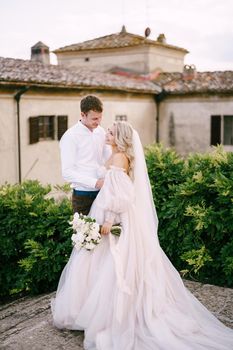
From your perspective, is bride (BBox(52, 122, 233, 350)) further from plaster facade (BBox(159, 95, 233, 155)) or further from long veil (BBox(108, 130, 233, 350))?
plaster facade (BBox(159, 95, 233, 155))

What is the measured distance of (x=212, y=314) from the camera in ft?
14.8

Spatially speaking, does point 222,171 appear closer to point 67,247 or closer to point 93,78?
point 67,247

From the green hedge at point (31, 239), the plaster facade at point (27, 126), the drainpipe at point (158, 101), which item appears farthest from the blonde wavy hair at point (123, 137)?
the drainpipe at point (158, 101)

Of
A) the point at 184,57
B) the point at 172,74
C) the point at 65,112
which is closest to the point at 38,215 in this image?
the point at 65,112

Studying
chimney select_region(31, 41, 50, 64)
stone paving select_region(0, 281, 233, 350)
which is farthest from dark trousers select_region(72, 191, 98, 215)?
chimney select_region(31, 41, 50, 64)

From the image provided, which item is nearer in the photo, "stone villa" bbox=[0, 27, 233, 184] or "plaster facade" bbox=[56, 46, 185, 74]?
"stone villa" bbox=[0, 27, 233, 184]

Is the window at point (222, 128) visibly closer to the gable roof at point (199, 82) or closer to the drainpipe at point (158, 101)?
the gable roof at point (199, 82)

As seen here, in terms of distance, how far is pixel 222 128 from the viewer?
64.1 ft

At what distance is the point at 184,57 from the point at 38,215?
76.1ft

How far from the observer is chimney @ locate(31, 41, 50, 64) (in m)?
22.5

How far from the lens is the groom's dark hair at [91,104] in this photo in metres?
4.27

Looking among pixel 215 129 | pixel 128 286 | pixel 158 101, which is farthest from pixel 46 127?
pixel 128 286

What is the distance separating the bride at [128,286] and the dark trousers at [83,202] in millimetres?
215

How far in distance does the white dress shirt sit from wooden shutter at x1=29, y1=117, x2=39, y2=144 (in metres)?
10.4
